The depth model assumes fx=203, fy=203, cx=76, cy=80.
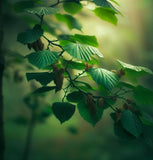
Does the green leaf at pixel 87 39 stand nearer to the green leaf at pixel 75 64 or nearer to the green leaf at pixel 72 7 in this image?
the green leaf at pixel 75 64

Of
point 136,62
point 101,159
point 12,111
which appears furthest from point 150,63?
point 12,111

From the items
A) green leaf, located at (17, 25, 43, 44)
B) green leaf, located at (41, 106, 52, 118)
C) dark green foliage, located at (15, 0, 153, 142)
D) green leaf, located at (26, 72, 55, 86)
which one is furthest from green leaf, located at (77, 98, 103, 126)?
green leaf, located at (41, 106, 52, 118)

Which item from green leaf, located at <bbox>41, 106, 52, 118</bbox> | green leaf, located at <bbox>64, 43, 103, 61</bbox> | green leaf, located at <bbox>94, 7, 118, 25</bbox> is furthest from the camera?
green leaf, located at <bbox>41, 106, 52, 118</bbox>

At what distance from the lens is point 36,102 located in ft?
4.91

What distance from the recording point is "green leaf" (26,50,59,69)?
19.1 inches

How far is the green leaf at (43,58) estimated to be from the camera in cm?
49

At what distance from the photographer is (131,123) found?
1.66 ft

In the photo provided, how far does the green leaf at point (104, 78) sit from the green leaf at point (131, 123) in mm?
85

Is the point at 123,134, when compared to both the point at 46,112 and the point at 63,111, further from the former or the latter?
the point at 46,112

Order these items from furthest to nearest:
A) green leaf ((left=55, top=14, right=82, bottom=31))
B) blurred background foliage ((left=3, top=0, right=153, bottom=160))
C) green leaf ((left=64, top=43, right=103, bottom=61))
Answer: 1. blurred background foliage ((left=3, top=0, right=153, bottom=160))
2. green leaf ((left=55, top=14, right=82, bottom=31))
3. green leaf ((left=64, top=43, right=103, bottom=61))

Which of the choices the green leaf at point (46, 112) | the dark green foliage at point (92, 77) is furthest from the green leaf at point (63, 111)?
the green leaf at point (46, 112)

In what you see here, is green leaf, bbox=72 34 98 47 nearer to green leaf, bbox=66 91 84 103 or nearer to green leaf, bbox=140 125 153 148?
green leaf, bbox=66 91 84 103

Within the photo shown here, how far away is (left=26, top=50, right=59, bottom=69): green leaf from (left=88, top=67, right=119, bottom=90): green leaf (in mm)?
97

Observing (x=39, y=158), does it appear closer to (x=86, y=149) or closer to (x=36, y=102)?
(x=86, y=149)
